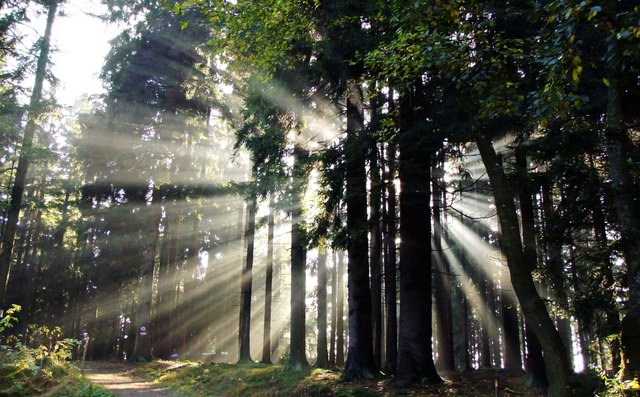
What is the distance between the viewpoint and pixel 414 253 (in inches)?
442

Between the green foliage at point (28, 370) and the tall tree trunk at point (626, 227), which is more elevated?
the tall tree trunk at point (626, 227)

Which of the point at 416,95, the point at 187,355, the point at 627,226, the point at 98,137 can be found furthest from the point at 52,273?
the point at 627,226

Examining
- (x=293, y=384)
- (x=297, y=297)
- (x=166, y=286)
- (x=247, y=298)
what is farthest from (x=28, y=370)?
(x=166, y=286)

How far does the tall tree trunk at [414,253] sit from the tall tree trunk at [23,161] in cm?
1414

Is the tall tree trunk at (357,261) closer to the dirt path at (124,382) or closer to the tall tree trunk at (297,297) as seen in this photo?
the tall tree trunk at (297,297)

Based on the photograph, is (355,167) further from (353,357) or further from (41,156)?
(41,156)

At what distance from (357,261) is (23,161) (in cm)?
1408

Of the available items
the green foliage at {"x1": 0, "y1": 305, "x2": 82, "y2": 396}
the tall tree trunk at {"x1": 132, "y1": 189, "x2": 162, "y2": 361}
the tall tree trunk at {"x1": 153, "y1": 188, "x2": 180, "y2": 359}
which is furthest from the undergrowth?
the tall tree trunk at {"x1": 153, "y1": 188, "x2": 180, "y2": 359}

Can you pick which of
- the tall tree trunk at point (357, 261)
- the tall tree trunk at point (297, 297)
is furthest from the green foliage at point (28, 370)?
the tall tree trunk at point (297, 297)

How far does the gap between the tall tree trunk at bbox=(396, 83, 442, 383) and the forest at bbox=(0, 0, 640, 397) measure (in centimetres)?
5

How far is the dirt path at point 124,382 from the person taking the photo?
12.7m

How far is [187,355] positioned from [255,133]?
67.3 ft

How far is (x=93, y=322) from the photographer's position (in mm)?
32625

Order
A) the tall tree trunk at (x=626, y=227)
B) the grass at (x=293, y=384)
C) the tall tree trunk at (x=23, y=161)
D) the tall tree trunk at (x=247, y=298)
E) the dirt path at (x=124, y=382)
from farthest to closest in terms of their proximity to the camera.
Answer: the tall tree trunk at (x=247, y=298)
the tall tree trunk at (x=23, y=161)
the dirt path at (x=124, y=382)
the grass at (x=293, y=384)
the tall tree trunk at (x=626, y=227)
